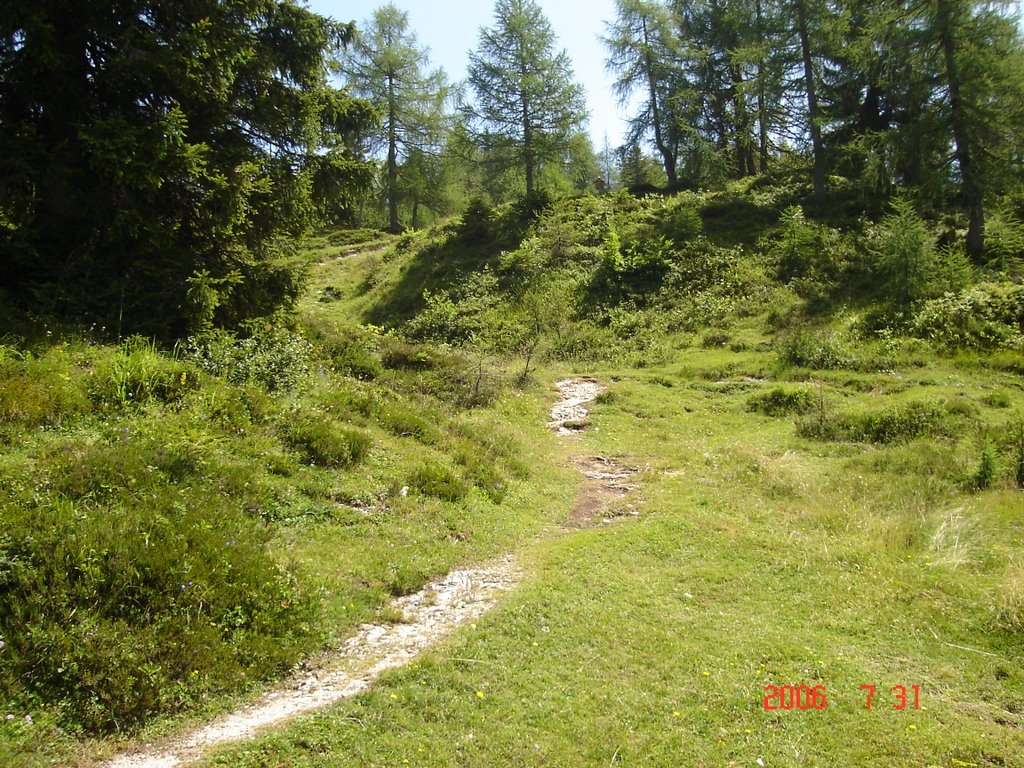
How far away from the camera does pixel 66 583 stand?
4.53 metres

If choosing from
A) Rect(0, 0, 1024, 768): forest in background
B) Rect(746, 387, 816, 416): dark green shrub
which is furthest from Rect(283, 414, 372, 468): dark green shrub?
Rect(746, 387, 816, 416): dark green shrub

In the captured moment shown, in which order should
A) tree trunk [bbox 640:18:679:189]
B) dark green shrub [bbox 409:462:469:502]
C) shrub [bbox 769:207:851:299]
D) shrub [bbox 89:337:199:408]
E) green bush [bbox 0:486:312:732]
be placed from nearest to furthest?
green bush [bbox 0:486:312:732], shrub [bbox 89:337:199:408], dark green shrub [bbox 409:462:469:502], shrub [bbox 769:207:851:299], tree trunk [bbox 640:18:679:189]

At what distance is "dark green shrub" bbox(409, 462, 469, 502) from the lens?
8.62 m

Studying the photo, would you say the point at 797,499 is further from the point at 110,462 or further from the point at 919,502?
the point at 110,462

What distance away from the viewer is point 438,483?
8.77 meters

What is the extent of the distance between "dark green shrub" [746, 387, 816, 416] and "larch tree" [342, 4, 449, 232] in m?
32.7

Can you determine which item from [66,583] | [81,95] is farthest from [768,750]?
[81,95]

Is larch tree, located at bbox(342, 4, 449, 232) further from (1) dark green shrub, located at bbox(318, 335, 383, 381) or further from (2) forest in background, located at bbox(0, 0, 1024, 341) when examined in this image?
(1) dark green shrub, located at bbox(318, 335, 383, 381)

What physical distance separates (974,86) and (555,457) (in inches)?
886

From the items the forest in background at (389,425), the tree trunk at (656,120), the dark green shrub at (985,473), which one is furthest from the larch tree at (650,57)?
the dark green shrub at (985,473)

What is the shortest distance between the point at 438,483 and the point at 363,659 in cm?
369
